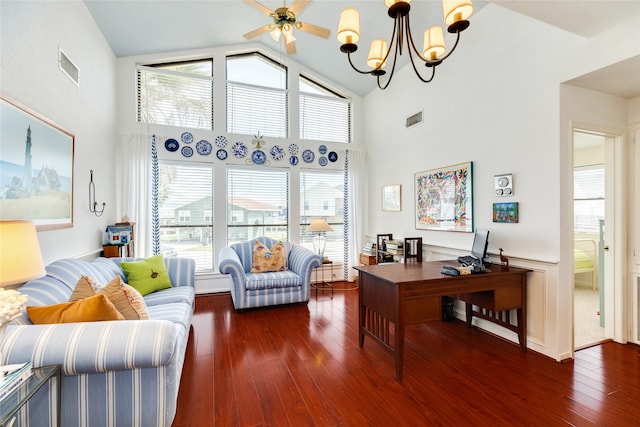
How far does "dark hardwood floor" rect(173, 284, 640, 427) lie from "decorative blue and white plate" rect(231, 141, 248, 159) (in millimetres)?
2814

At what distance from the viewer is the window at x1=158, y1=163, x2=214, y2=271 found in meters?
4.61

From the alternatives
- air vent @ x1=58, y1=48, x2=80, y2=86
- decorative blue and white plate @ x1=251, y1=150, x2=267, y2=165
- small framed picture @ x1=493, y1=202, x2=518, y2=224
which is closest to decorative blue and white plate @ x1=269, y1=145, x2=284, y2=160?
decorative blue and white plate @ x1=251, y1=150, x2=267, y2=165

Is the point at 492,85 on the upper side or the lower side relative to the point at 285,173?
upper

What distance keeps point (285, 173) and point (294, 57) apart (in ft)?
6.65

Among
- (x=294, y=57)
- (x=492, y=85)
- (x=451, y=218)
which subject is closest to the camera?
(x=492, y=85)

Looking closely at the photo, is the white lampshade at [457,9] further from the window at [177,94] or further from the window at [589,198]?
the window at [589,198]

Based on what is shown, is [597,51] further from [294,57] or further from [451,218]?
[294,57]

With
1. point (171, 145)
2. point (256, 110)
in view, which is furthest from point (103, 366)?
point (256, 110)

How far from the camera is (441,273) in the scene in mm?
2678

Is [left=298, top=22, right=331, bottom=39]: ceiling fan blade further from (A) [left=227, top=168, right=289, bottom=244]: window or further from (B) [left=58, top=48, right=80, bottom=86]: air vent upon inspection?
(A) [left=227, top=168, right=289, bottom=244]: window

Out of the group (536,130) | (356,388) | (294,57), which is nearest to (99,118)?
(294,57)

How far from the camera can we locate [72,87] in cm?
285

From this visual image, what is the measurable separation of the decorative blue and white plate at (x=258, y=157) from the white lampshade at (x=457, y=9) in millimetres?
3700

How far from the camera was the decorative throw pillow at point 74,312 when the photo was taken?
5.34 feet
